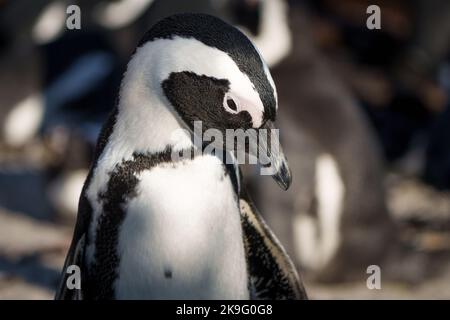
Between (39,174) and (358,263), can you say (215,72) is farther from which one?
(39,174)

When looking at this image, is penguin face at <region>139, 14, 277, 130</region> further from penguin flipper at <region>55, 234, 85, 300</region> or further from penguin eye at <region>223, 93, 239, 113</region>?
penguin flipper at <region>55, 234, 85, 300</region>

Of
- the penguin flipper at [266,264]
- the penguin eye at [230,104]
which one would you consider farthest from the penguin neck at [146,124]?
the penguin flipper at [266,264]

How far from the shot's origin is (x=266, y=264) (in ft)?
9.86

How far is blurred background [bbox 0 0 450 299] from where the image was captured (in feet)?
15.6

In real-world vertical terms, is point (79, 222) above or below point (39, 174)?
below

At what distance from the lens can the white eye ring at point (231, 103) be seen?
261cm

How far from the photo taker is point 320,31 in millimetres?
8094

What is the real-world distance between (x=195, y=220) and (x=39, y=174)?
4133mm

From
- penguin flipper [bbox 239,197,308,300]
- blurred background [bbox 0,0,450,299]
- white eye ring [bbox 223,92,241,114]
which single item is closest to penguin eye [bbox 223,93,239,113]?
white eye ring [bbox 223,92,241,114]

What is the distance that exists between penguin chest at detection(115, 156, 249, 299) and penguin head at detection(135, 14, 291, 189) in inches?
4.8

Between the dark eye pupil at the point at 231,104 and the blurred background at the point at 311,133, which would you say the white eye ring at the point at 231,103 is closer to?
the dark eye pupil at the point at 231,104

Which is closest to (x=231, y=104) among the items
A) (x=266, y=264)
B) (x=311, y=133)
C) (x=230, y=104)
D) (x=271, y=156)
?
(x=230, y=104)
